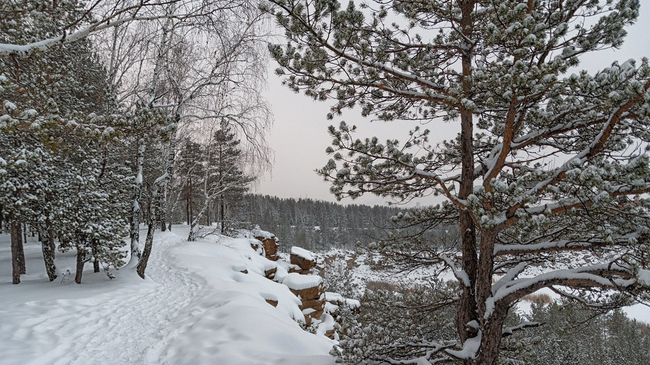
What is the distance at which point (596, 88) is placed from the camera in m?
2.10

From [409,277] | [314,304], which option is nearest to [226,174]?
[314,304]

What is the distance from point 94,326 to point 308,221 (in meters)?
70.9

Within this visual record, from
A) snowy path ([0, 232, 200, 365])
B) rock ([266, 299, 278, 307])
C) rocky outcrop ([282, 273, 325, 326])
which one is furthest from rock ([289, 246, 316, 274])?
snowy path ([0, 232, 200, 365])

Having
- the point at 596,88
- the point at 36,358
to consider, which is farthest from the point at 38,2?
the point at 596,88

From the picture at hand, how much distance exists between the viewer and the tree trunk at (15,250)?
25.5 feet

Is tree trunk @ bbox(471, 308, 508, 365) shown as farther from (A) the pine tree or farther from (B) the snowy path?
(A) the pine tree

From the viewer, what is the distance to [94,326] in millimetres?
5082

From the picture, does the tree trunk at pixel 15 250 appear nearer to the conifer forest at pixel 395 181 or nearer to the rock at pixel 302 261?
the conifer forest at pixel 395 181

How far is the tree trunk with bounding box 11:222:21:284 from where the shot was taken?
7.79 meters

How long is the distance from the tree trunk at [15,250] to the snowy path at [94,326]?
1.73ft

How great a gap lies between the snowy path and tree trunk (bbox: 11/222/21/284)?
527 mm

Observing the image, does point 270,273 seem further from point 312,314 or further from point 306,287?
point 312,314

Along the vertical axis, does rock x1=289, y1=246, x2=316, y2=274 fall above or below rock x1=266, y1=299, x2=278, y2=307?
below

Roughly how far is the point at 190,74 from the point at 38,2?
16.1 ft
